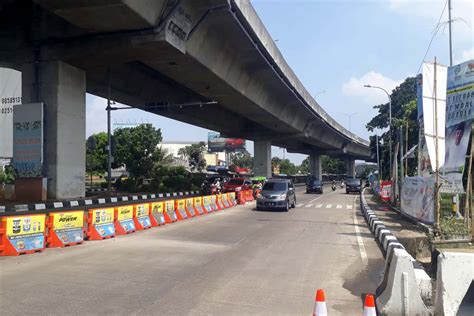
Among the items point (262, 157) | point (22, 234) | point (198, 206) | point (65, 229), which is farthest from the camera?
point (262, 157)

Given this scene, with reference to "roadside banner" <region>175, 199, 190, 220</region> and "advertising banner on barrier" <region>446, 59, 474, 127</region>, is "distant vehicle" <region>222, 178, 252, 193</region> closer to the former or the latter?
"roadside banner" <region>175, 199, 190, 220</region>

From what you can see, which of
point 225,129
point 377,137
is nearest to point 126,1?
point 225,129

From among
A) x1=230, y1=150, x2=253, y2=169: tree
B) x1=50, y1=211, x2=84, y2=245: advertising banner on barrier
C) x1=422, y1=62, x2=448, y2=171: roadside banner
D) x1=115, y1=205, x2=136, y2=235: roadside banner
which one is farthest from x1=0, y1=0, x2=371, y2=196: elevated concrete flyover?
x1=230, y1=150, x2=253, y2=169: tree

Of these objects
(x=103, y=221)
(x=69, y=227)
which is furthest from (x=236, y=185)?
(x=69, y=227)

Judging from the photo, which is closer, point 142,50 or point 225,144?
point 142,50

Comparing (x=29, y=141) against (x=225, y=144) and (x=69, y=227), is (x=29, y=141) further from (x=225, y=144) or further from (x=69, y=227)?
(x=225, y=144)

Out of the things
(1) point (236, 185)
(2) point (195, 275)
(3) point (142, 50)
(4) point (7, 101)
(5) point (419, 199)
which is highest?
(4) point (7, 101)

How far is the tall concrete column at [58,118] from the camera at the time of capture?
1986 cm

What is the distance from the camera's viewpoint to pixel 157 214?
54.9 ft

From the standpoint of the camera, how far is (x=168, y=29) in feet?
56.9

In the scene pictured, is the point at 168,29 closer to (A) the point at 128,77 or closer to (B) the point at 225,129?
(A) the point at 128,77

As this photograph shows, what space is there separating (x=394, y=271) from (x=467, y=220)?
22.3 ft

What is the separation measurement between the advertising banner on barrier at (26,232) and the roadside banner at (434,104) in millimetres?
11007

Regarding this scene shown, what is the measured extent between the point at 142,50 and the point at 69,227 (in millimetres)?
9011
